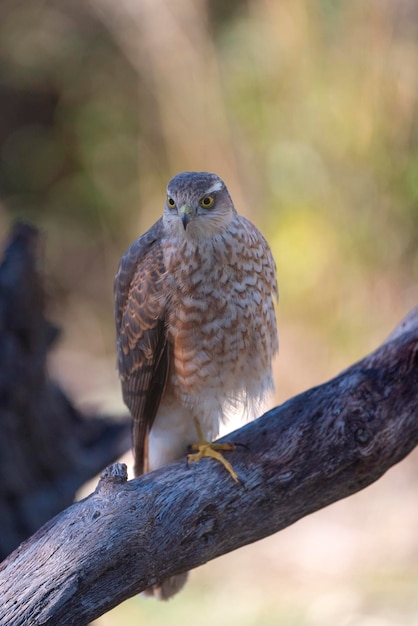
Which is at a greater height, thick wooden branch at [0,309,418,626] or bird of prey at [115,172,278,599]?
bird of prey at [115,172,278,599]

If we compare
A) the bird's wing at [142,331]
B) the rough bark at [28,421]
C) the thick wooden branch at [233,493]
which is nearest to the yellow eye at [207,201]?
the bird's wing at [142,331]

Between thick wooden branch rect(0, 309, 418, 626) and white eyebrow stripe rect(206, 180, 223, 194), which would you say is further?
white eyebrow stripe rect(206, 180, 223, 194)

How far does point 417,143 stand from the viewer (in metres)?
5.75

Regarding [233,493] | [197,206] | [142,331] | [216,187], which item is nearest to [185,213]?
[197,206]

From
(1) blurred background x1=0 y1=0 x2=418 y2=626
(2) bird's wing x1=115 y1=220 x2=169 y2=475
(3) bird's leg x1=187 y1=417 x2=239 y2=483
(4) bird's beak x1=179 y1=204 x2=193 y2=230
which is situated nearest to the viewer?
(3) bird's leg x1=187 y1=417 x2=239 y2=483

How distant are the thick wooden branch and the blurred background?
2.14m

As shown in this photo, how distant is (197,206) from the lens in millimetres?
3145

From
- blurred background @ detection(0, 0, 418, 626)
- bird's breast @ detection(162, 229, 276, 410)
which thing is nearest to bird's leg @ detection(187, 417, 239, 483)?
bird's breast @ detection(162, 229, 276, 410)

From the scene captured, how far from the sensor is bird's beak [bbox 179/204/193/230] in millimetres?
3096

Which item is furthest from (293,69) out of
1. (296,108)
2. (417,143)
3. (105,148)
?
(105,148)

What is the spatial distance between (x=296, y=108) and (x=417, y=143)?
0.87 metres

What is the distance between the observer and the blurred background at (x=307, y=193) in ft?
17.2

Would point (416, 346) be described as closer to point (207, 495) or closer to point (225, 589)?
point (207, 495)

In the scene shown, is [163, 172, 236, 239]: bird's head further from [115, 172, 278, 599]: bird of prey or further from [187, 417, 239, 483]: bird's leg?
[187, 417, 239, 483]: bird's leg
